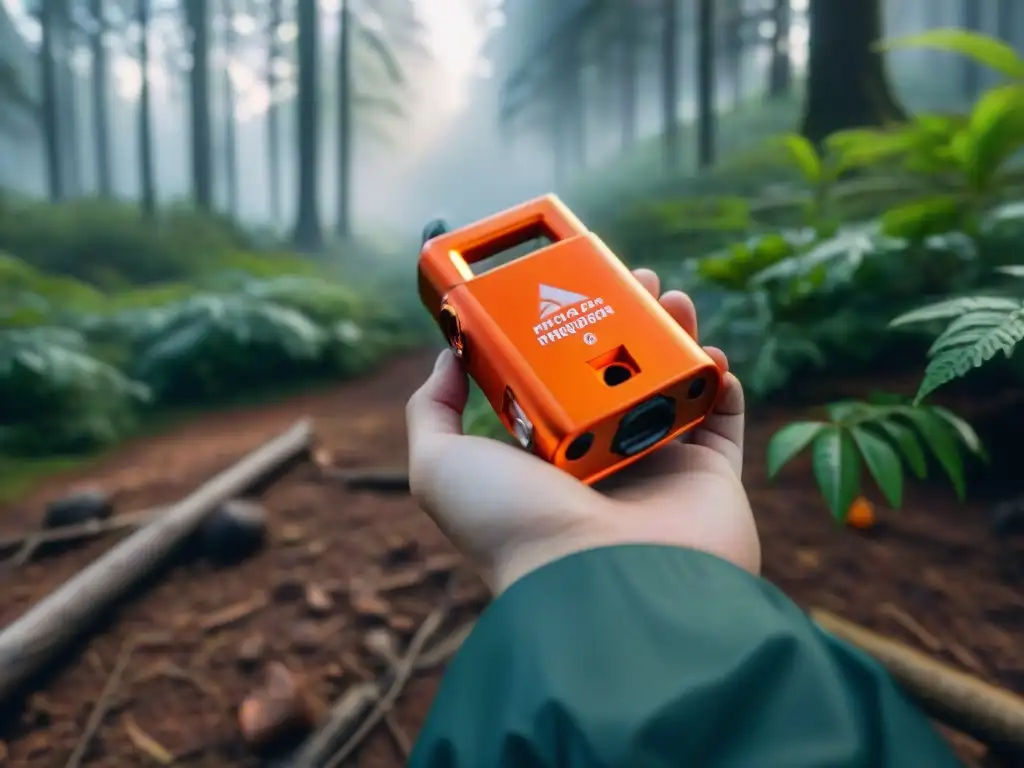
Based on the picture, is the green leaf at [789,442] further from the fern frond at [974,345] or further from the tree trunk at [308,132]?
the tree trunk at [308,132]

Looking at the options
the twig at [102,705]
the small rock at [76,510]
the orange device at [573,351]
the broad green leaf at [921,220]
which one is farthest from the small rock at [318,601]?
the broad green leaf at [921,220]

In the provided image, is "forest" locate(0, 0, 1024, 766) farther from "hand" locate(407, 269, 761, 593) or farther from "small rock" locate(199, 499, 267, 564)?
"hand" locate(407, 269, 761, 593)

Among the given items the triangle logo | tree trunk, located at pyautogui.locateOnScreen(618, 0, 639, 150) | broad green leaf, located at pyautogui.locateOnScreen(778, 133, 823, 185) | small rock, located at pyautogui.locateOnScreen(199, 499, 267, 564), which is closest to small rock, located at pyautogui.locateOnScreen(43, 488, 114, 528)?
small rock, located at pyautogui.locateOnScreen(199, 499, 267, 564)

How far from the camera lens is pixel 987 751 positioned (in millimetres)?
669

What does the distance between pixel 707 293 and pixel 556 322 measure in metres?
0.81

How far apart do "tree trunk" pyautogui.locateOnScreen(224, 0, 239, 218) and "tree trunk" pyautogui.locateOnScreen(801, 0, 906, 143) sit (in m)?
1.80

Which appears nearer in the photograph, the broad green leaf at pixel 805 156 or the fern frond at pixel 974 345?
the fern frond at pixel 974 345

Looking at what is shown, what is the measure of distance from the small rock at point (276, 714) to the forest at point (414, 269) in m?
0.01

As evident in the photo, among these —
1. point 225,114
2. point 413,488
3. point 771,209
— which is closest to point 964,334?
point 413,488

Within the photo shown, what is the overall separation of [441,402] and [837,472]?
14.6 inches

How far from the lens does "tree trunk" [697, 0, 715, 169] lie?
2305 millimetres

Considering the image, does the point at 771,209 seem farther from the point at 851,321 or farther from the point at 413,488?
the point at 413,488

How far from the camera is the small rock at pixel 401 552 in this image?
1.10m

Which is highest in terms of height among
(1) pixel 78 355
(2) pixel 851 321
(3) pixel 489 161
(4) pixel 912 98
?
(4) pixel 912 98
